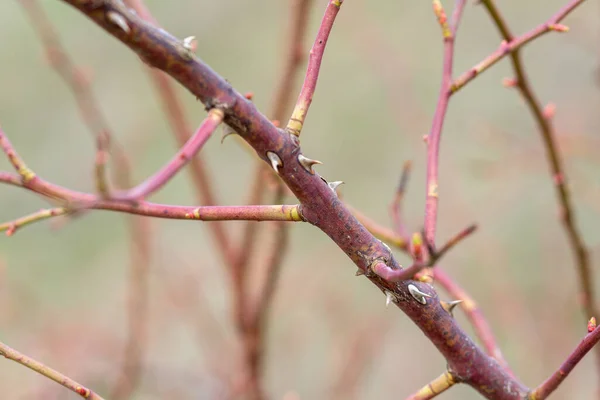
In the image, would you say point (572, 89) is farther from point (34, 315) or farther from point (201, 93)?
point (201, 93)

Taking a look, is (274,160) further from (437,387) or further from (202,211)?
(437,387)

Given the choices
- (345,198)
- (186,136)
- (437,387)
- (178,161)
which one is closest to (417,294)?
(437,387)

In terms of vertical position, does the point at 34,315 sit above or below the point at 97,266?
below

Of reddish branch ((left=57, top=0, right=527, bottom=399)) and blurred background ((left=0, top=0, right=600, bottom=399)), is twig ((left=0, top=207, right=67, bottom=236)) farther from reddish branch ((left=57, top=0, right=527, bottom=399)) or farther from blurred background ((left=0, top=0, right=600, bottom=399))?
blurred background ((left=0, top=0, right=600, bottom=399))

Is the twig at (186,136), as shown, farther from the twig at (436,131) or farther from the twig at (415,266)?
the twig at (415,266)

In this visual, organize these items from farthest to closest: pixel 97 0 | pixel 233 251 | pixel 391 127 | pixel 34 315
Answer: pixel 391 127, pixel 34 315, pixel 233 251, pixel 97 0

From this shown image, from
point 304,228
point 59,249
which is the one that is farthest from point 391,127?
point 59,249

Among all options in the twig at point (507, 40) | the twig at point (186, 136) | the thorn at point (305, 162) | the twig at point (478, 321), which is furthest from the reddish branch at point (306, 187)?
the twig at point (186, 136)
